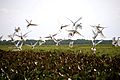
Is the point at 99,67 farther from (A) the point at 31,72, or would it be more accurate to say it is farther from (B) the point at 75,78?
(A) the point at 31,72

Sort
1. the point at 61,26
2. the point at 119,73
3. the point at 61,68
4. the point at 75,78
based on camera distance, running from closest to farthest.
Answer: the point at 119,73 → the point at 75,78 → the point at 61,68 → the point at 61,26

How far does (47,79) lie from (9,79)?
6.20 feet

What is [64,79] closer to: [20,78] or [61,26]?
[20,78]

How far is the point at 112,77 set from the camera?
10500 mm

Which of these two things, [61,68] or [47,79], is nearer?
[47,79]

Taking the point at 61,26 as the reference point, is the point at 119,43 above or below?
below

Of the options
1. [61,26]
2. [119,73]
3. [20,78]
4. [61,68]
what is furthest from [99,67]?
[61,26]

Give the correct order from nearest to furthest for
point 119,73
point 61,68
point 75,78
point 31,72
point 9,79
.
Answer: point 119,73
point 75,78
point 9,79
point 31,72
point 61,68

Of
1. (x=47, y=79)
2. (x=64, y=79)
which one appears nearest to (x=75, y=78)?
(x=64, y=79)

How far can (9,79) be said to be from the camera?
12078mm

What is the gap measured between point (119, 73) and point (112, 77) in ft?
1.21

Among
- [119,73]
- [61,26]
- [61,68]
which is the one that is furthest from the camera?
[61,26]

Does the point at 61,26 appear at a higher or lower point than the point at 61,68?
higher

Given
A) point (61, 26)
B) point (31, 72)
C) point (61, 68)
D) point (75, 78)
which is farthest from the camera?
point (61, 26)
